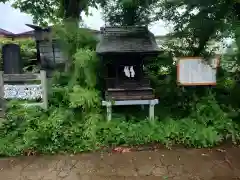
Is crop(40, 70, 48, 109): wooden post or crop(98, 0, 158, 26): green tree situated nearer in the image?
crop(40, 70, 48, 109): wooden post

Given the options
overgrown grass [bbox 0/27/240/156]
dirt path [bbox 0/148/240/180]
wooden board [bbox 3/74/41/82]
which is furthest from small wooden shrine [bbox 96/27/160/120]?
wooden board [bbox 3/74/41/82]

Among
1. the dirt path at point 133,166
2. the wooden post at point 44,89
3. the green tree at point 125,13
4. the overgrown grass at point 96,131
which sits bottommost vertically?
the dirt path at point 133,166

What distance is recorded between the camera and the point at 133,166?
4.45m

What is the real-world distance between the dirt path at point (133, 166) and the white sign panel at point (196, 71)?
4.26ft

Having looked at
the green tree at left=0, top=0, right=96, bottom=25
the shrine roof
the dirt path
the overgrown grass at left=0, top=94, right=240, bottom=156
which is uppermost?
the green tree at left=0, top=0, right=96, bottom=25

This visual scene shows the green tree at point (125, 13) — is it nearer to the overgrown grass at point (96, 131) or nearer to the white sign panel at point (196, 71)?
the white sign panel at point (196, 71)

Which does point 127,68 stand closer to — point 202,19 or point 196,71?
point 196,71

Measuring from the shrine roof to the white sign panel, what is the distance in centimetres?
60

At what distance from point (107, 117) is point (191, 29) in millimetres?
2232

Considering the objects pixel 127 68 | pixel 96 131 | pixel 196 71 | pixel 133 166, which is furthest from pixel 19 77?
pixel 196 71

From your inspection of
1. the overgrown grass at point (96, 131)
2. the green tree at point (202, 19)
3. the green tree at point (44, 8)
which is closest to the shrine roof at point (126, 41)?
the green tree at point (202, 19)

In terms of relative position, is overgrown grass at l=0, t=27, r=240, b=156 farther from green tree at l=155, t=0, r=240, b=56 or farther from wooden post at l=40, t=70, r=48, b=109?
green tree at l=155, t=0, r=240, b=56

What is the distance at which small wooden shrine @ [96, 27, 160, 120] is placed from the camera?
527 centimetres

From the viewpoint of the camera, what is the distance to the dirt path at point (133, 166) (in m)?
4.18
